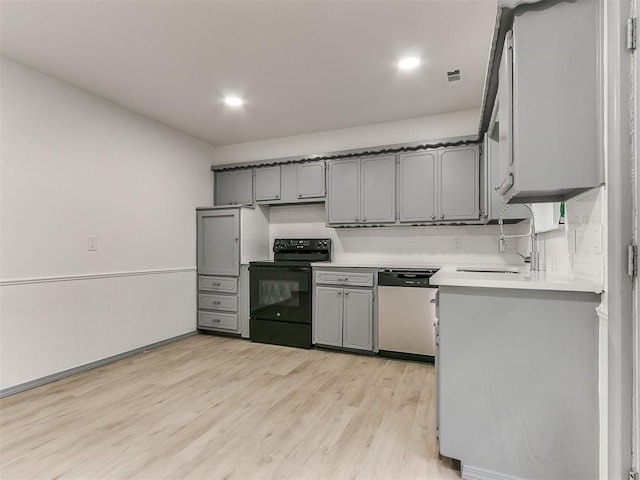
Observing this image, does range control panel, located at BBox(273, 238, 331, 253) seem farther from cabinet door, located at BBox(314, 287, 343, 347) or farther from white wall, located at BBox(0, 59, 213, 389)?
white wall, located at BBox(0, 59, 213, 389)

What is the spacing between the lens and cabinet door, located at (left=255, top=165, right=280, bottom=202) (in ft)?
14.3

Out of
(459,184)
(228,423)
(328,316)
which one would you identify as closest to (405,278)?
(328,316)

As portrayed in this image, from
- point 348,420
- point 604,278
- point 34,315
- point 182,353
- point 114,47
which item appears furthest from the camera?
point 182,353

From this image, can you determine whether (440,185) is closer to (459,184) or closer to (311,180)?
(459,184)

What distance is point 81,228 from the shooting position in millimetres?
3102

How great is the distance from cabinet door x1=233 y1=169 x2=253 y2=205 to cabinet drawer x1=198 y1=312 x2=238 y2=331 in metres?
1.48

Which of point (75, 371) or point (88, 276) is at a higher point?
point (88, 276)

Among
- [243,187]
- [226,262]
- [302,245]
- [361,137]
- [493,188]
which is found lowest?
[226,262]

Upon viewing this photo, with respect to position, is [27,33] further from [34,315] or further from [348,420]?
[348,420]

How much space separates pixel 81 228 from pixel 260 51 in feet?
7.36

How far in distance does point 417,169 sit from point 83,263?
341cm

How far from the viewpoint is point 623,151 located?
124 centimetres

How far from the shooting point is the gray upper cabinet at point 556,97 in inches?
54.1

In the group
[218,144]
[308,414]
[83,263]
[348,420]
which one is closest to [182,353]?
[83,263]
